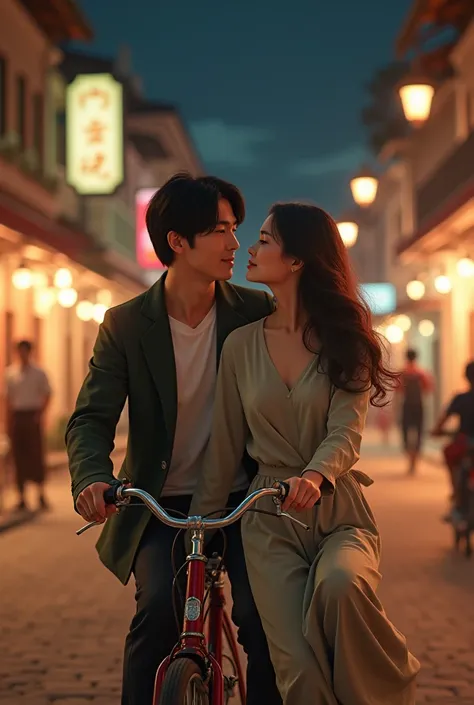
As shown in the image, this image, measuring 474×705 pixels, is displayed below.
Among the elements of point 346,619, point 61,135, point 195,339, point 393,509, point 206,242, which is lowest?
point 393,509

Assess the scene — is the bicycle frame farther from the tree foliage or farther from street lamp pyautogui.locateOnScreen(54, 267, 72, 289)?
the tree foliage

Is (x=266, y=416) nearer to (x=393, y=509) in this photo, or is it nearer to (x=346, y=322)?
(x=346, y=322)

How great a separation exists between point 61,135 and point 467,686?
1075 inches

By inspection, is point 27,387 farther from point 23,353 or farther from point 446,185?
point 446,185

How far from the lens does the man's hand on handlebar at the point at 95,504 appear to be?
4047mm

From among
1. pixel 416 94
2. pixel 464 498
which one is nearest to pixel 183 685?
pixel 464 498

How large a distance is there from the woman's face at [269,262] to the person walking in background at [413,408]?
1803cm

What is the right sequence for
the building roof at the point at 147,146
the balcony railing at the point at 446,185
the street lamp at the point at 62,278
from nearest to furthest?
1. the street lamp at the point at 62,278
2. the balcony railing at the point at 446,185
3. the building roof at the point at 147,146

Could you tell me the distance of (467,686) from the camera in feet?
21.6

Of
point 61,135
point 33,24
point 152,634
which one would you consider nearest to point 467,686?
point 152,634

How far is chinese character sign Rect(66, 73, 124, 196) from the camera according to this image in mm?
30328

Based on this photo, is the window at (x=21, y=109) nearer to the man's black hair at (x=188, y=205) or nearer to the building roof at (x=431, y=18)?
the building roof at (x=431, y=18)

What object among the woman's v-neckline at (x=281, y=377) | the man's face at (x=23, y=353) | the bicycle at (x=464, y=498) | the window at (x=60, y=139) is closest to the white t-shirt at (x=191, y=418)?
the woman's v-neckline at (x=281, y=377)

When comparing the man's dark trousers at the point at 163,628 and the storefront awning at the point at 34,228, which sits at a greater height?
the storefront awning at the point at 34,228
